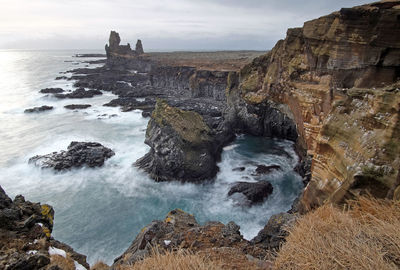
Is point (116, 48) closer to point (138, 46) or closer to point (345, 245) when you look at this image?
point (138, 46)

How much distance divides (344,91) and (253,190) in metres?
7.59

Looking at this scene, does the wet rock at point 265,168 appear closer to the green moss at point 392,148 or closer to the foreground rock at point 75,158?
the foreground rock at point 75,158

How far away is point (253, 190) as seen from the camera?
15438 mm

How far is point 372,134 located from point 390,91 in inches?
41.5

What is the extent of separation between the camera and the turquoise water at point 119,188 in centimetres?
1366

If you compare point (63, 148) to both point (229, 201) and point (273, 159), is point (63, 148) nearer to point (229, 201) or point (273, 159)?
point (229, 201)

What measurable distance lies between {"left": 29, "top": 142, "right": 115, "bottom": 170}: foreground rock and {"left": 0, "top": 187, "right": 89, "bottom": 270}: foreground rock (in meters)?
13.3

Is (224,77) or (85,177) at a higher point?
(224,77)

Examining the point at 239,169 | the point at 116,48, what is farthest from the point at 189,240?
the point at 116,48

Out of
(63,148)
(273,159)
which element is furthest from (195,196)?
(63,148)

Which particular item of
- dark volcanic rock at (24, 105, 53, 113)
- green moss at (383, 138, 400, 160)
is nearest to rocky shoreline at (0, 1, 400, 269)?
green moss at (383, 138, 400, 160)

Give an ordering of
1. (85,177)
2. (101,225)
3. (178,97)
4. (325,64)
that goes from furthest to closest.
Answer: (178,97) → (85,177) → (101,225) → (325,64)

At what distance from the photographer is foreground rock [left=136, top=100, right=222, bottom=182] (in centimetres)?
1734

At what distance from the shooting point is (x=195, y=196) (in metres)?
16.4
